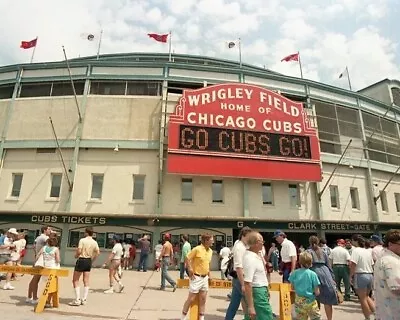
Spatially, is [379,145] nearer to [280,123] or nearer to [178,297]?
[280,123]

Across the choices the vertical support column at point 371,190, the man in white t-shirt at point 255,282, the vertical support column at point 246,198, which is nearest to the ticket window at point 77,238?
the vertical support column at point 246,198

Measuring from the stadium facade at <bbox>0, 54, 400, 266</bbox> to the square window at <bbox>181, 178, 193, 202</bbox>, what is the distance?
80 mm

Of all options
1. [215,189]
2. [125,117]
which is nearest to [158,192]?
[215,189]

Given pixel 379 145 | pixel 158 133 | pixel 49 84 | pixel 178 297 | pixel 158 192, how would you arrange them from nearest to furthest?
pixel 178 297, pixel 158 192, pixel 158 133, pixel 49 84, pixel 379 145

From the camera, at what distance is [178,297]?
29.8ft

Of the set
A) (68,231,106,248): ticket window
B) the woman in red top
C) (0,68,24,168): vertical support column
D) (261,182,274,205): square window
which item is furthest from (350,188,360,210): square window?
(0,68,24,168): vertical support column

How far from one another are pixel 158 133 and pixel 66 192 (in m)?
6.45

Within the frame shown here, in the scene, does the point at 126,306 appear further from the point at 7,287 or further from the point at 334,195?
the point at 334,195

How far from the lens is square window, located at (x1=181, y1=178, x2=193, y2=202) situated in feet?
62.3

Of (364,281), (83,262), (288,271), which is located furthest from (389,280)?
(83,262)

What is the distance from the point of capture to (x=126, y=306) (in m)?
7.67

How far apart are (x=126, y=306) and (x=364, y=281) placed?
5.63m

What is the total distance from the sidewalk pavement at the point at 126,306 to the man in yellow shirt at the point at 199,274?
3.34ft

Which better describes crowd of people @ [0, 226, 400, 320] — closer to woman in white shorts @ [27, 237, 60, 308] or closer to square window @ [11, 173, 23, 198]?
woman in white shorts @ [27, 237, 60, 308]
